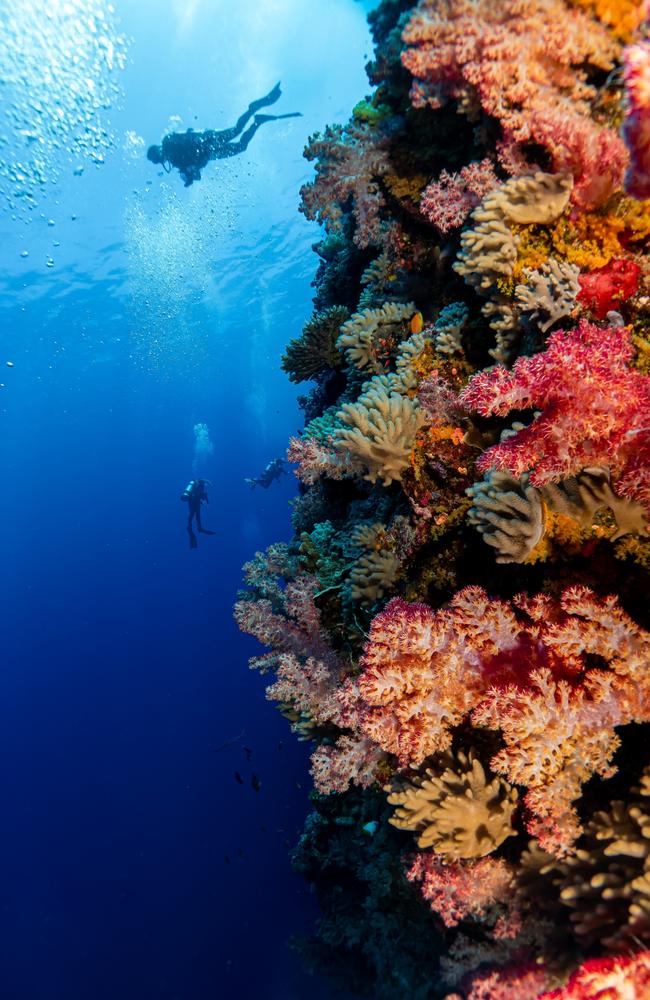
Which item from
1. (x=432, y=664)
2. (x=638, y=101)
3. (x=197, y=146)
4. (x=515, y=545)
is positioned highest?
(x=197, y=146)

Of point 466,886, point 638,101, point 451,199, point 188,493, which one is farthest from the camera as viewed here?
point 188,493

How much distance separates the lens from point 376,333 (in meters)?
5.31

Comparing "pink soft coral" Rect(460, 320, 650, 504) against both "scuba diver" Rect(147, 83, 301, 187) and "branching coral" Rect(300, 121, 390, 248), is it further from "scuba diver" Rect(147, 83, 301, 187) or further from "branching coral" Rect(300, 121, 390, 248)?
"scuba diver" Rect(147, 83, 301, 187)

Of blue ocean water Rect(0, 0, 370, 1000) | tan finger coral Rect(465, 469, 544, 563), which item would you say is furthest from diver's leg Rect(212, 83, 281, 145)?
tan finger coral Rect(465, 469, 544, 563)

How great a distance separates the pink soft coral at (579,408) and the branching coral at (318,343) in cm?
408

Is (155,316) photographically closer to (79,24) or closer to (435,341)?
(79,24)

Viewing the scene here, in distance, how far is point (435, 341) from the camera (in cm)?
447

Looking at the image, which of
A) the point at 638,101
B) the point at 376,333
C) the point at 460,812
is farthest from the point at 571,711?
the point at 376,333

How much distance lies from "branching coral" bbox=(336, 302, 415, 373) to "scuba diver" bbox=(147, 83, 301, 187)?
1409 centimetres

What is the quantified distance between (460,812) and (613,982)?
1210 mm

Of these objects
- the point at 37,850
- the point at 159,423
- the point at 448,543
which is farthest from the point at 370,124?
the point at 159,423

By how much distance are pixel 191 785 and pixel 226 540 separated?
3188 cm

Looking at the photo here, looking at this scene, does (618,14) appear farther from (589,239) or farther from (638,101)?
(638,101)

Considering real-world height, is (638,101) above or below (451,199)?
below
